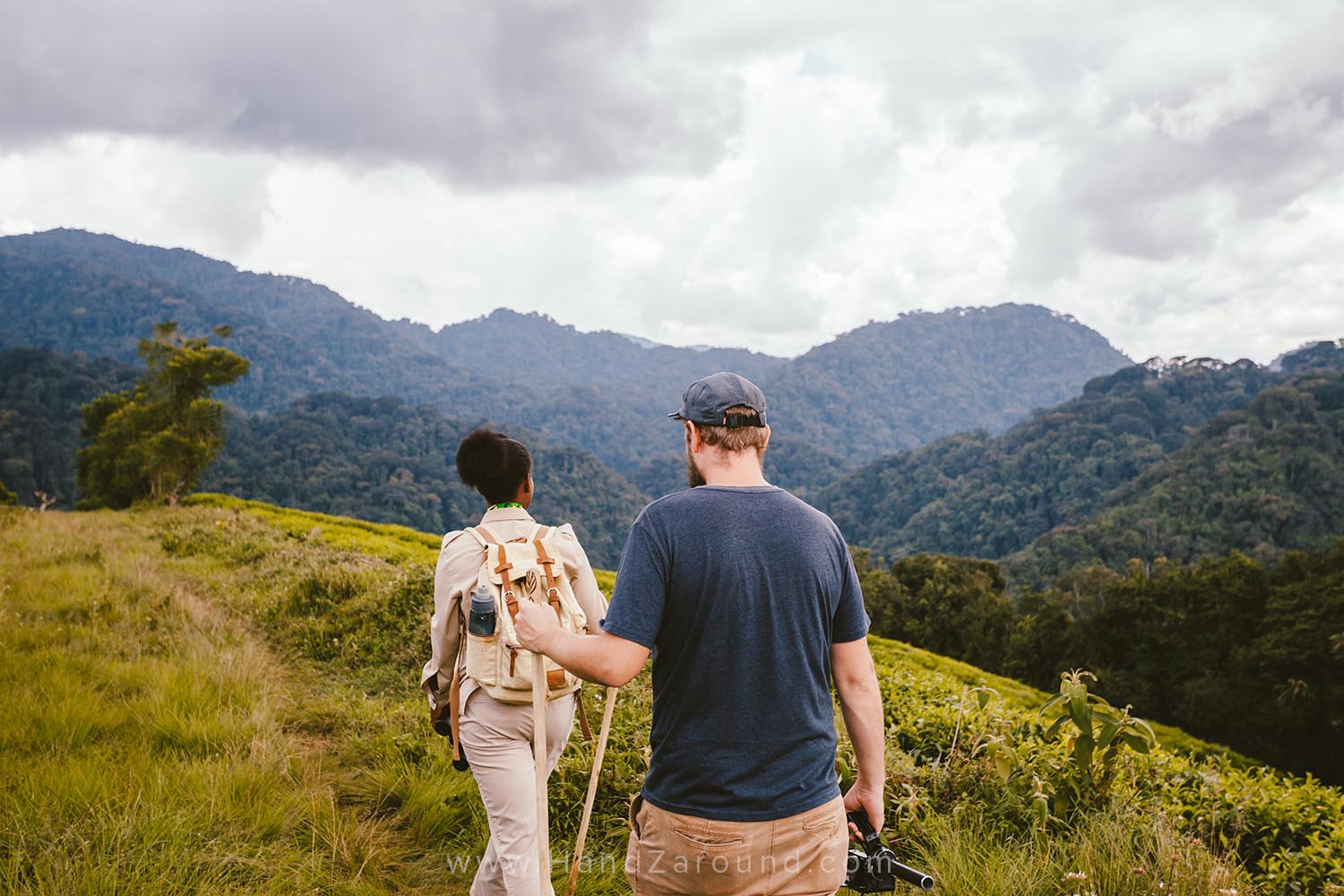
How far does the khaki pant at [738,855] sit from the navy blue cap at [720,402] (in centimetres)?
107

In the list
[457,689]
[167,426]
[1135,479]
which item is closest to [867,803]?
[457,689]

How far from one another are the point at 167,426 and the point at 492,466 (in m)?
38.5

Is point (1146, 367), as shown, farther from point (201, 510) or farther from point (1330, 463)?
point (201, 510)

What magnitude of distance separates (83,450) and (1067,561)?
238ft

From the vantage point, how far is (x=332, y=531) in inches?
785

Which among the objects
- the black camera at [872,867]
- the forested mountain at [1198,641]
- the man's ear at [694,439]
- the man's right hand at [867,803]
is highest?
the man's ear at [694,439]

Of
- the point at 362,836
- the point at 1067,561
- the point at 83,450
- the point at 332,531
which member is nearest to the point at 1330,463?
the point at 1067,561

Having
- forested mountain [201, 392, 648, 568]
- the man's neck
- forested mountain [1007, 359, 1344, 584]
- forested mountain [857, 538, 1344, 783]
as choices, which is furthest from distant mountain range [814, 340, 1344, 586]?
the man's neck

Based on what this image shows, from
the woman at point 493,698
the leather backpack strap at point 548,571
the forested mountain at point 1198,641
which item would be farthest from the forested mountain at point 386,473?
the leather backpack strap at point 548,571

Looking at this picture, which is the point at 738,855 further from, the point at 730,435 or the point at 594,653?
the point at 730,435

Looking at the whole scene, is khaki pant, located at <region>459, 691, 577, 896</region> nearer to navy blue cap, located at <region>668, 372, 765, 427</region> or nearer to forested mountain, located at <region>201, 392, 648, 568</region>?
navy blue cap, located at <region>668, 372, 765, 427</region>

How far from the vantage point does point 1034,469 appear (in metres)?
114

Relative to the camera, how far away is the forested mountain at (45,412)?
231 ft

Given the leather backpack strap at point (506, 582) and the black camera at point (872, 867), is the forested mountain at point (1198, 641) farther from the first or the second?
the leather backpack strap at point (506, 582)
